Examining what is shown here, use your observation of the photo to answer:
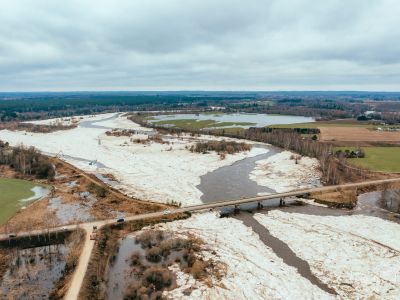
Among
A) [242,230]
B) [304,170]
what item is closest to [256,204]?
[242,230]

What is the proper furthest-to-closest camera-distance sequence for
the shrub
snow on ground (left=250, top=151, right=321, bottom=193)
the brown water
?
snow on ground (left=250, top=151, right=321, bottom=193)
the shrub
the brown water

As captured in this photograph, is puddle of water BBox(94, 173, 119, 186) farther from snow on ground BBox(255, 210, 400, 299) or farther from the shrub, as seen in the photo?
the shrub

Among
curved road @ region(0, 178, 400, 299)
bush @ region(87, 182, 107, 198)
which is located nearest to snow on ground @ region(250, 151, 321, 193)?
curved road @ region(0, 178, 400, 299)

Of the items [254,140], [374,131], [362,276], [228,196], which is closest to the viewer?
[362,276]

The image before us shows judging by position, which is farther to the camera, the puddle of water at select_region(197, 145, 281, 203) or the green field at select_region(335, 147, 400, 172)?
the green field at select_region(335, 147, 400, 172)

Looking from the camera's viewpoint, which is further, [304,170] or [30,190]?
[304,170]

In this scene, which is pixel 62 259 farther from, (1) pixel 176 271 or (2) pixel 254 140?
(2) pixel 254 140
